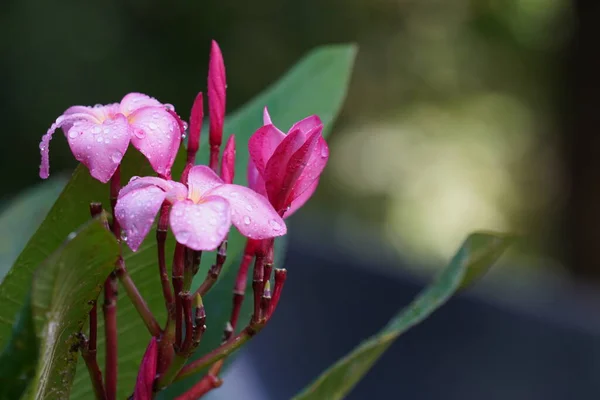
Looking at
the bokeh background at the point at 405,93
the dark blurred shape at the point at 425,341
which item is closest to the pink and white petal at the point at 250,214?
the dark blurred shape at the point at 425,341

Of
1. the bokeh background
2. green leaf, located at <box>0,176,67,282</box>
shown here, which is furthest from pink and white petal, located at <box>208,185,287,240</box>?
the bokeh background

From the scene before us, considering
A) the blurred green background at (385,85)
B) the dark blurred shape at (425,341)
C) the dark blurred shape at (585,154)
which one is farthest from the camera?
the blurred green background at (385,85)

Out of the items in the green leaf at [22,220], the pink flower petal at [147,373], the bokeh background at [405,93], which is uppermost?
the pink flower petal at [147,373]

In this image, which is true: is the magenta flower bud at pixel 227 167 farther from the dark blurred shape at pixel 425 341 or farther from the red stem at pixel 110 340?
the dark blurred shape at pixel 425 341

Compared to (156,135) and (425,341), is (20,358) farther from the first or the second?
(425,341)

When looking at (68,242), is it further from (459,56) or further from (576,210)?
(459,56)
